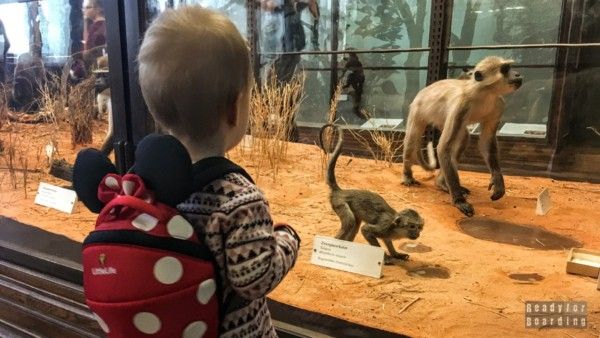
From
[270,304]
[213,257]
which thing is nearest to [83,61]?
[270,304]

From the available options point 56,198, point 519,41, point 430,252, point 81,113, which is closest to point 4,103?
point 81,113

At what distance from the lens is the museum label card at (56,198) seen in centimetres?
250

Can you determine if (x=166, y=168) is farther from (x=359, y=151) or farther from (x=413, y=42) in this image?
(x=413, y=42)

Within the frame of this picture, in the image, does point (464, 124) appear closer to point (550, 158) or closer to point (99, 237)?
point (550, 158)

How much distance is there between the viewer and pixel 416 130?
3.09 metres

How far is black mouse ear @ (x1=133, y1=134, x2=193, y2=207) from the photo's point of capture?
0.82 metres

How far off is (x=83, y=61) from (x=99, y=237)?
2031 millimetres

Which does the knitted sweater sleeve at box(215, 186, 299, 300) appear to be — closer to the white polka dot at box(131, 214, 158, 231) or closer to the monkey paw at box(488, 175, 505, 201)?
the white polka dot at box(131, 214, 158, 231)

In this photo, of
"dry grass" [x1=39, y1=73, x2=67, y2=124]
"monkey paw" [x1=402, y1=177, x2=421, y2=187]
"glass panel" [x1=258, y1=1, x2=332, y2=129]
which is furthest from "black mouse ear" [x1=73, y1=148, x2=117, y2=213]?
"glass panel" [x1=258, y1=1, x2=332, y2=129]

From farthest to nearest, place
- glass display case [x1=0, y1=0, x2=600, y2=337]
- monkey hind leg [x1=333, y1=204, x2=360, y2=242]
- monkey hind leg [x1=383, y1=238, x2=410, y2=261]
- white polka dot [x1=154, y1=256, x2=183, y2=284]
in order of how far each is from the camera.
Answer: monkey hind leg [x1=383, y1=238, x2=410, y2=261] → monkey hind leg [x1=333, y1=204, x2=360, y2=242] → glass display case [x1=0, y1=0, x2=600, y2=337] → white polka dot [x1=154, y1=256, x2=183, y2=284]

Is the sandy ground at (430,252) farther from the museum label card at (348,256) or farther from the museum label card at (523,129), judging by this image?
the museum label card at (523,129)

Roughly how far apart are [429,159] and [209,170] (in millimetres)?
2389

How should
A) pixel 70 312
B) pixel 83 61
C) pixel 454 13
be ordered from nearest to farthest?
pixel 70 312
pixel 83 61
pixel 454 13

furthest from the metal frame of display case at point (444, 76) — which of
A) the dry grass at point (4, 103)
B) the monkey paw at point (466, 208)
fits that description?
the dry grass at point (4, 103)
